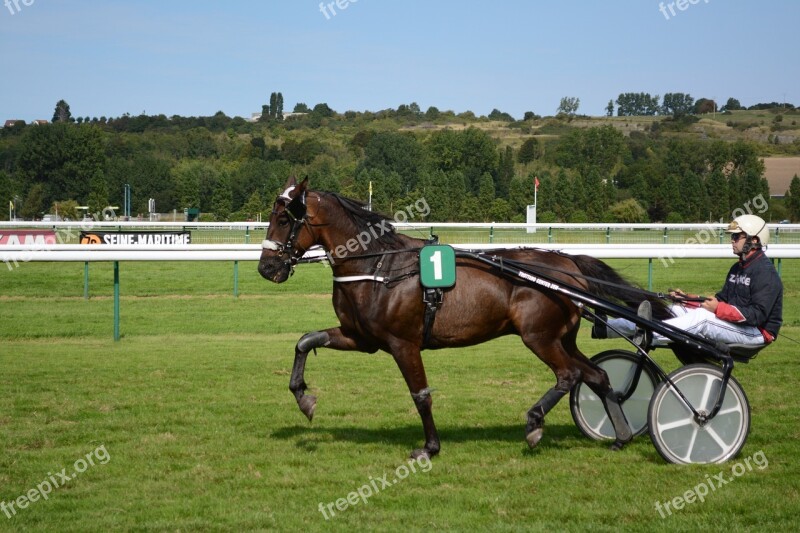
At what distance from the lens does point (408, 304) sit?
20.7 feet

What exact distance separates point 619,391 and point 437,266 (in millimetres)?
1914

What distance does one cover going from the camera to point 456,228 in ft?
94.8

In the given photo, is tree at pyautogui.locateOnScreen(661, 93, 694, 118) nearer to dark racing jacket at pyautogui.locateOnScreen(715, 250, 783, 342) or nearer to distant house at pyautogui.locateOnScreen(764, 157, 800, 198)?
distant house at pyautogui.locateOnScreen(764, 157, 800, 198)

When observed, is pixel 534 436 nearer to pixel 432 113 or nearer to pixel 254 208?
pixel 254 208

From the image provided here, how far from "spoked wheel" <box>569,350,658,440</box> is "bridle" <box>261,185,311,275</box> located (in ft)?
8.02

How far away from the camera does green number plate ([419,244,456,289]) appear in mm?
6266

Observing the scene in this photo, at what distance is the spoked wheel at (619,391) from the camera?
6992 mm

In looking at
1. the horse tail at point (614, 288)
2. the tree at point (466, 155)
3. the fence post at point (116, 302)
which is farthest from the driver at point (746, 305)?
the tree at point (466, 155)

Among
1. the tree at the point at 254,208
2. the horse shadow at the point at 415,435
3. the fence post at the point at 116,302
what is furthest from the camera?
the tree at the point at 254,208

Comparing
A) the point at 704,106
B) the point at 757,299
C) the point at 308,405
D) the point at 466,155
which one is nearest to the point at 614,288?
the point at 757,299

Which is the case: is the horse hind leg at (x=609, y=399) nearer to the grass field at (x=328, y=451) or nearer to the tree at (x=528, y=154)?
the grass field at (x=328, y=451)

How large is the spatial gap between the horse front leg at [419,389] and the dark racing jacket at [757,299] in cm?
214

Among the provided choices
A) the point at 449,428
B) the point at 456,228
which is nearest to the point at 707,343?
the point at 449,428

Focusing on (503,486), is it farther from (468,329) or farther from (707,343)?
(707,343)
